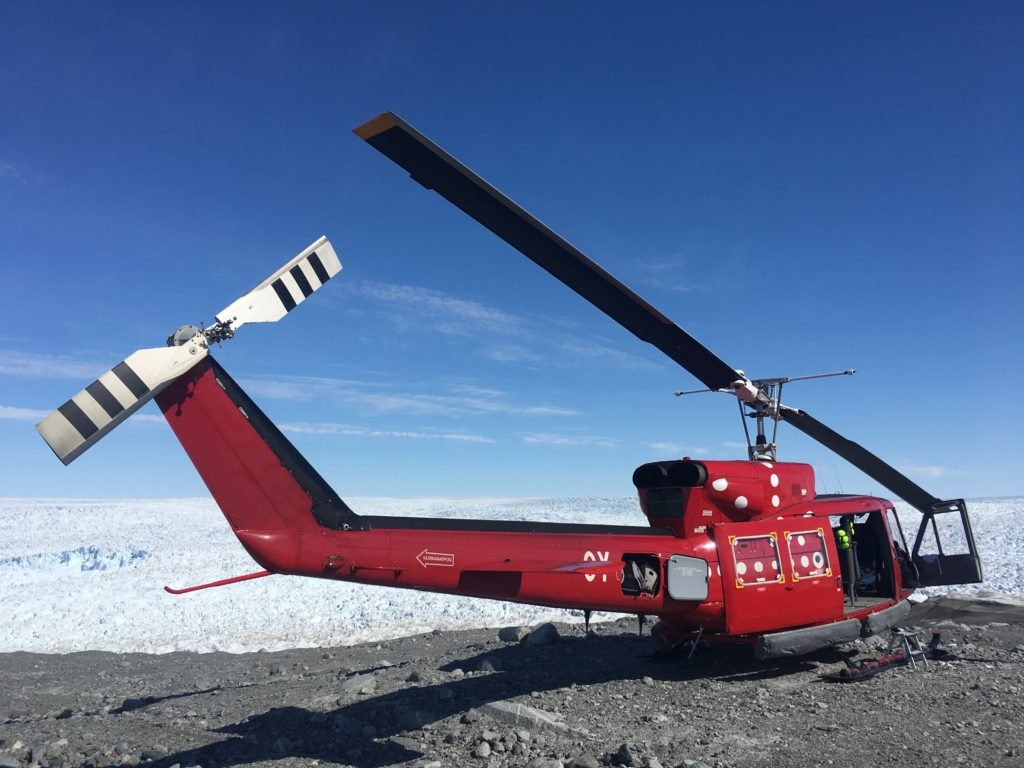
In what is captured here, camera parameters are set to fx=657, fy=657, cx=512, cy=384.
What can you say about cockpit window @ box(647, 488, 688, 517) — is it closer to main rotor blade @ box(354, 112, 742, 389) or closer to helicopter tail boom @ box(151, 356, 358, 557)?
main rotor blade @ box(354, 112, 742, 389)

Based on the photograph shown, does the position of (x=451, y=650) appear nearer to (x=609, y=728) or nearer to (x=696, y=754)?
(x=609, y=728)

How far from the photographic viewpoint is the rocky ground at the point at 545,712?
6.14m

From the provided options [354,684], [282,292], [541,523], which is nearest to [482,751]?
[541,523]

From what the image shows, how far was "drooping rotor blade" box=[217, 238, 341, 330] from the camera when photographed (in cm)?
605

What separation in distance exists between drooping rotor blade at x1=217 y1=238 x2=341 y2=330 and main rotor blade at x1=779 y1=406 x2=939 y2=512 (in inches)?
259

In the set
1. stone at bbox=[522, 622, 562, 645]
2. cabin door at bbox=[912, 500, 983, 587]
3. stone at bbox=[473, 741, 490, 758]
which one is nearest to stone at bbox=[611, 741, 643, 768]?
stone at bbox=[473, 741, 490, 758]

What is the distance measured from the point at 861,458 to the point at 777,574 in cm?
267

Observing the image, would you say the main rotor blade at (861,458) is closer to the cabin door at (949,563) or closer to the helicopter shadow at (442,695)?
the cabin door at (949,563)

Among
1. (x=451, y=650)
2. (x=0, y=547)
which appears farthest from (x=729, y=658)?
(x=0, y=547)

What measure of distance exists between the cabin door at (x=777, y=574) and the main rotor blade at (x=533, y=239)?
1.96 meters

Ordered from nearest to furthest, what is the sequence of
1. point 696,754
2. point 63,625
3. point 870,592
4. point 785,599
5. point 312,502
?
point 696,754
point 312,502
point 785,599
point 870,592
point 63,625

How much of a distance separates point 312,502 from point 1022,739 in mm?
7036

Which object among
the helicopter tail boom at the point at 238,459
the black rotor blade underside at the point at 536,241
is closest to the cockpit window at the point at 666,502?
the black rotor blade underside at the point at 536,241

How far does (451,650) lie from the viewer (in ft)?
38.4
